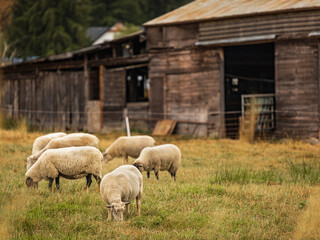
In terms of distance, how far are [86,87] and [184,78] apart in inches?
200

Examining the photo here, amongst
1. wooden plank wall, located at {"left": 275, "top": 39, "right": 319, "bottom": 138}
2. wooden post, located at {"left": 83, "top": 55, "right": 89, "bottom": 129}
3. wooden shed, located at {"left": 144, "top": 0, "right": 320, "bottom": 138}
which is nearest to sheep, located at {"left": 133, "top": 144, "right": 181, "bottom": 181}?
wooden shed, located at {"left": 144, "top": 0, "right": 320, "bottom": 138}

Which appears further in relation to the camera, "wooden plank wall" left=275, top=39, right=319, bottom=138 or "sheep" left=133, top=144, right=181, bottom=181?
"wooden plank wall" left=275, top=39, right=319, bottom=138

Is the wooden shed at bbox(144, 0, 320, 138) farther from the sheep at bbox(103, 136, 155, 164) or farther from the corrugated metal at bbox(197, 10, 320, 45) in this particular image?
the sheep at bbox(103, 136, 155, 164)

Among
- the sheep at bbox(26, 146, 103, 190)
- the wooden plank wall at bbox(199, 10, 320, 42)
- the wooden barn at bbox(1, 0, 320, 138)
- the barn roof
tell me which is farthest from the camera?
the wooden barn at bbox(1, 0, 320, 138)

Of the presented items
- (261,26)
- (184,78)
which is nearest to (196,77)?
(184,78)

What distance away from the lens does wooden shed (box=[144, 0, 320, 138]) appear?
59.8 ft

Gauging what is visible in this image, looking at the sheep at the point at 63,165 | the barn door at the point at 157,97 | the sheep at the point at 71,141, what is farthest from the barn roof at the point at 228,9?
the sheep at the point at 63,165

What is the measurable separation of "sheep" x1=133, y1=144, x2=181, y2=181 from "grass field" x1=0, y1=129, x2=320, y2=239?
286mm

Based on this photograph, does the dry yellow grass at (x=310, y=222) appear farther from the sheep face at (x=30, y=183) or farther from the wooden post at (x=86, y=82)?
the wooden post at (x=86, y=82)

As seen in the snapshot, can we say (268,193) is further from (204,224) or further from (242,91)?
(242,91)

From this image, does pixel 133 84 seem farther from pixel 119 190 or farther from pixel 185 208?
pixel 119 190

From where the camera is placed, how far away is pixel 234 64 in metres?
23.8

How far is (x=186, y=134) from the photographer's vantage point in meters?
20.9

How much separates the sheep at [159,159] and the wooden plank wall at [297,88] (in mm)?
9010
